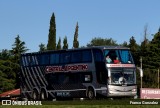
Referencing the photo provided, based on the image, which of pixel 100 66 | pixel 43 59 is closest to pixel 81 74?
pixel 100 66

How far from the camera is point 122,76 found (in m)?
38.1

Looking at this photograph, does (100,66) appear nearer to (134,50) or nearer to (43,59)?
(43,59)

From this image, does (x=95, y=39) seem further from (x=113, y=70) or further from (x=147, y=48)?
(x=113, y=70)

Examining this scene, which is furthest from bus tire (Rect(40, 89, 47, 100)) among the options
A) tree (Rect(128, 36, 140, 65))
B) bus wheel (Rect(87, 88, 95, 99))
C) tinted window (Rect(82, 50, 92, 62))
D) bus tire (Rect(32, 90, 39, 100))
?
tree (Rect(128, 36, 140, 65))

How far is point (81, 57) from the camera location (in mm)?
38969

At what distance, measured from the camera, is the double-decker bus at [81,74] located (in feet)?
124

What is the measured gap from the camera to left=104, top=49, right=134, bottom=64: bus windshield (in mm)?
37644

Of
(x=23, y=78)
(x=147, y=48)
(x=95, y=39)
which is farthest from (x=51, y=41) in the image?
(x=95, y=39)

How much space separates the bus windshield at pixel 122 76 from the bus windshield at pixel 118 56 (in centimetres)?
78

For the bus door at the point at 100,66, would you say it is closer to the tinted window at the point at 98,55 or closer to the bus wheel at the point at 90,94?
the tinted window at the point at 98,55

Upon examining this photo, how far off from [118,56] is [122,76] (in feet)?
5.37

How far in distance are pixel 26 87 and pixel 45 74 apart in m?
3.14

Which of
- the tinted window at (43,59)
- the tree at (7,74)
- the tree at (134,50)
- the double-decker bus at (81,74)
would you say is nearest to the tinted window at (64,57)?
the double-decker bus at (81,74)

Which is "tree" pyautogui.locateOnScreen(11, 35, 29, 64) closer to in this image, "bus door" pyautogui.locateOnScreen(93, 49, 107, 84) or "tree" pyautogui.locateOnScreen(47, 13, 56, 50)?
"tree" pyautogui.locateOnScreen(47, 13, 56, 50)
